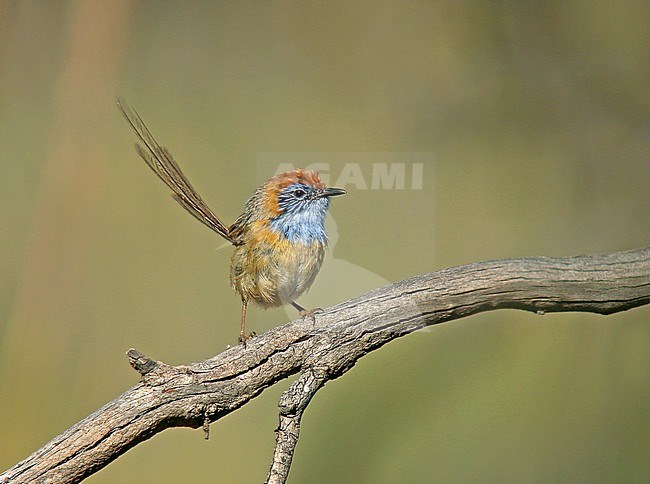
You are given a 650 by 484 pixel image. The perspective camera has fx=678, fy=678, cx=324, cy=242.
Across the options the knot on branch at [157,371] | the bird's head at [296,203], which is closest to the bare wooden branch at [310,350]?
the knot on branch at [157,371]

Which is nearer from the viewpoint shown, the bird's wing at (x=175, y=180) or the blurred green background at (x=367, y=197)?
the bird's wing at (x=175, y=180)

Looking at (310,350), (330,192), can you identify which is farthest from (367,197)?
(310,350)

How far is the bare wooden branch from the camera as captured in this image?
0.67 m

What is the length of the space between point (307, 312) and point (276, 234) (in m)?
0.10

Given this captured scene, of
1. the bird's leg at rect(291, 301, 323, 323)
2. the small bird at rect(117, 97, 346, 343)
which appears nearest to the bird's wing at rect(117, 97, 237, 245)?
the small bird at rect(117, 97, 346, 343)

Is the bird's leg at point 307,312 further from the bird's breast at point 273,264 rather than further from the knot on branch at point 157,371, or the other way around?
the knot on branch at point 157,371

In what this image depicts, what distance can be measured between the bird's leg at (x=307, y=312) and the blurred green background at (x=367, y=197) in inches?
3.0

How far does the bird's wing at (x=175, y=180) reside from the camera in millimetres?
808

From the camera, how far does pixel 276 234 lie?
30.6 inches

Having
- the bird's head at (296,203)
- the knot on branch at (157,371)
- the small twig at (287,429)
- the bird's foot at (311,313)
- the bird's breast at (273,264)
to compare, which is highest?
the bird's head at (296,203)

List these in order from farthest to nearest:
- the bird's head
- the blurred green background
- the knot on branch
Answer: the blurred green background
the bird's head
the knot on branch

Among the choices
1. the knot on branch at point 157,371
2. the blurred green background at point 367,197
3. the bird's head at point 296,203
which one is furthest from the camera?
the blurred green background at point 367,197

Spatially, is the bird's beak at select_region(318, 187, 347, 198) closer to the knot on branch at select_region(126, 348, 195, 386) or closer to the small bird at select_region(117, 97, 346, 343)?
the small bird at select_region(117, 97, 346, 343)

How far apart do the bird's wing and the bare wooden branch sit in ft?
0.49
